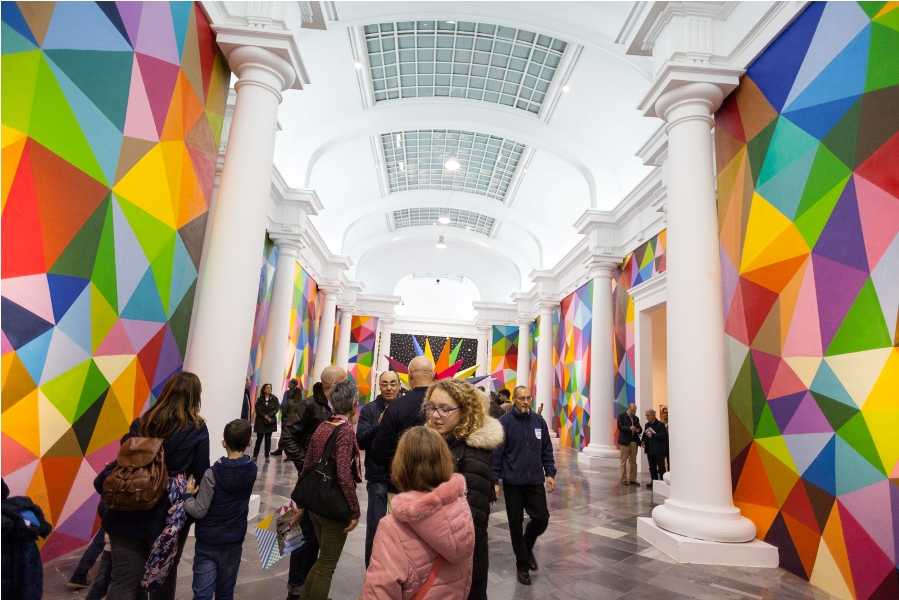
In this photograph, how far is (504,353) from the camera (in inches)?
803

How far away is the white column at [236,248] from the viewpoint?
414 cm

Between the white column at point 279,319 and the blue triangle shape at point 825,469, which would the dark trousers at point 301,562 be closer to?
the blue triangle shape at point 825,469

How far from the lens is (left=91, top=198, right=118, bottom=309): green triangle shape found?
11.1 feet

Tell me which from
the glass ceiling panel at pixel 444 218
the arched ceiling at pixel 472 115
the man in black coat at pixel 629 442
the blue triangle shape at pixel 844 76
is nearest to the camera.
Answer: the blue triangle shape at pixel 844 76

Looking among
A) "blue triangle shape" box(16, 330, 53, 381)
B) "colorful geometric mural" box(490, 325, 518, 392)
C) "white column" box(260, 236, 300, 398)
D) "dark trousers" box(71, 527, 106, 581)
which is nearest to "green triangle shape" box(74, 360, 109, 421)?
"blue triangle shape" box(16, 330, 53, 381)

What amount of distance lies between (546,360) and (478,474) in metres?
13.3

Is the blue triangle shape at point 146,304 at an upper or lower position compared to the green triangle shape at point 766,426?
upper

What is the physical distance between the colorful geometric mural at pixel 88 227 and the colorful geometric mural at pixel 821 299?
5.07 meters

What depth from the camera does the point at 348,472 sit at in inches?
100

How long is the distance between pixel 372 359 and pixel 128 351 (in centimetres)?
1662

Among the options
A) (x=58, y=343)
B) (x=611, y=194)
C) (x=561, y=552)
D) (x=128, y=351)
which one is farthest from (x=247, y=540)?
(x=611, y=194)

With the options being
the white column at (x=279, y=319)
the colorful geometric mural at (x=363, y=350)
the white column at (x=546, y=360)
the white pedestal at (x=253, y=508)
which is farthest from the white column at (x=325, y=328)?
the white pedestal at (x=253, y=508)

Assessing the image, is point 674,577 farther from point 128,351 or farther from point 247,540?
point 128,351

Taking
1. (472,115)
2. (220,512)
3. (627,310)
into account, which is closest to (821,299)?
(220,512)
